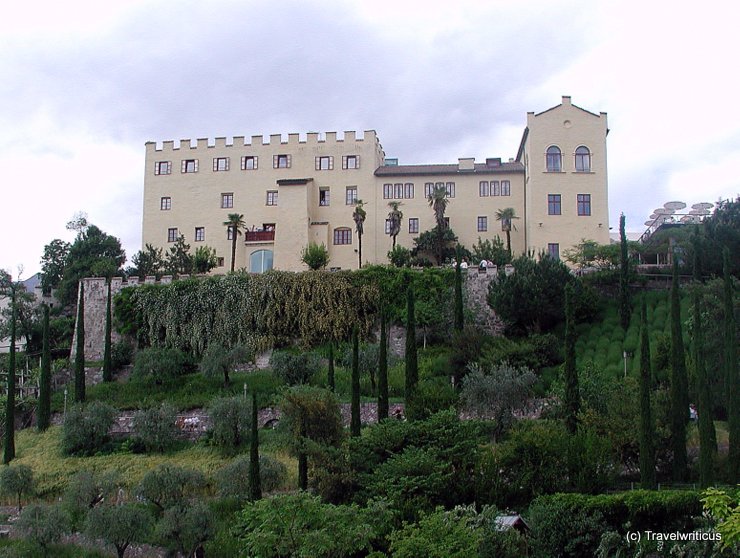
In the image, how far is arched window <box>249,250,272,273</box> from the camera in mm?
53281

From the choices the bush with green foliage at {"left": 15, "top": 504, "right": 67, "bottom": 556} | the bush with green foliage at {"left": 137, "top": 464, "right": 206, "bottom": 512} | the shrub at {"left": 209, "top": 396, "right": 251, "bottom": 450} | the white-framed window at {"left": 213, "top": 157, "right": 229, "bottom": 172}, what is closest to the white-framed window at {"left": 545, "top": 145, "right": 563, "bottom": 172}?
the white-framed window at {"left": 213, "top": 157, "right": 229, "bottom": 172}

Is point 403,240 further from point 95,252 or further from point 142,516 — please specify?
point 142,516

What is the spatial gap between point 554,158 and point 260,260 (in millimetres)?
18696

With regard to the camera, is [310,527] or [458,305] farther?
[458,305]

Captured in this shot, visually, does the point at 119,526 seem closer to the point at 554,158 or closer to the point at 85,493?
the point at 85,493

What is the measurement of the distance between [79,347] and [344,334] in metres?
12.2

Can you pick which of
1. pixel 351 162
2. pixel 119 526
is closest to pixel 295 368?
pixel 119 526

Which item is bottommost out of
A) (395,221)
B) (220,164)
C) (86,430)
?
(86,430)

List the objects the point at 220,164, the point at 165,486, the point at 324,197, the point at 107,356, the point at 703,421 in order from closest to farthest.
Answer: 1. the point at 703,421
2. the point at 165,486
3. the point at 107,356
4. the point at 324,197
5. the point at 220,164

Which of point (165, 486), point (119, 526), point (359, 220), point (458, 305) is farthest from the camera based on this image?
point (359, 220)

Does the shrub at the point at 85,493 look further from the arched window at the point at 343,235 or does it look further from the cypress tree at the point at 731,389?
the arched window at the point at 343,235

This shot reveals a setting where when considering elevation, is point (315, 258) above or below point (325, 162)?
below

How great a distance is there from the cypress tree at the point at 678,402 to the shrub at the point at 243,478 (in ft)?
39.6

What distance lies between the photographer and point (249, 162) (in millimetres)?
56250
